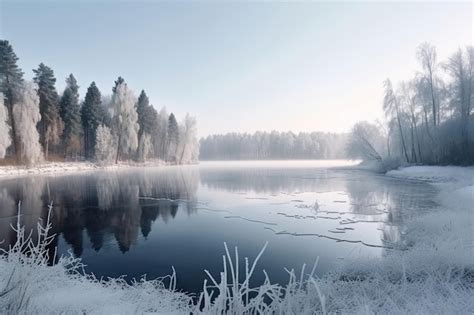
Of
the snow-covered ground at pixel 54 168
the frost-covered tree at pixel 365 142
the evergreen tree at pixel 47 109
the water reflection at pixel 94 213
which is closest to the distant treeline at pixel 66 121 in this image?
the evergreen tree at pixel 47 109

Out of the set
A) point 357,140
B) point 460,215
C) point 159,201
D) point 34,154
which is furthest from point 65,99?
point 460,215

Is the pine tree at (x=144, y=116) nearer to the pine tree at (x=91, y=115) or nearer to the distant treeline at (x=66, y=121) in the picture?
the distant treeline at (x=66, y=121)

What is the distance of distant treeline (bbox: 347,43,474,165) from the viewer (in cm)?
2580

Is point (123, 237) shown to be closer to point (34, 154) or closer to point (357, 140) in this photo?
point (34, 154)

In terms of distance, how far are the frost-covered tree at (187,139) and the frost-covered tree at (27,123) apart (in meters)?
36.0

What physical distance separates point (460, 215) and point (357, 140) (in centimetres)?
3843

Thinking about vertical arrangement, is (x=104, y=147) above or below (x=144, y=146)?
below

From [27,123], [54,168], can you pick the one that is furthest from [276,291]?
[54,168]

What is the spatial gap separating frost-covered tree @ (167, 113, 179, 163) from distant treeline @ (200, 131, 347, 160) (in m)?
60.5

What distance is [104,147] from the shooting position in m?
46.8

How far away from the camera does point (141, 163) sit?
57.7m

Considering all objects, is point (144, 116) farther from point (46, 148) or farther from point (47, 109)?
point (46, 148)

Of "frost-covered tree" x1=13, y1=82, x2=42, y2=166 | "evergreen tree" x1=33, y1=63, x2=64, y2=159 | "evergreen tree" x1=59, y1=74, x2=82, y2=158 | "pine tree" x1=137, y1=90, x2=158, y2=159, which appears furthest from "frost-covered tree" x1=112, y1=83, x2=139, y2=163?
"frost-covered tree" x1=13, y1=82, x2=42, y2=166

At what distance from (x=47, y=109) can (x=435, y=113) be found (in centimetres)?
5659
